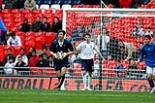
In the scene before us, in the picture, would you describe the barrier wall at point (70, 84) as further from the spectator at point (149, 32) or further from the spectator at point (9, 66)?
the spectator at point (149, 32)

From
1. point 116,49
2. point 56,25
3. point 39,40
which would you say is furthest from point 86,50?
point 56,25

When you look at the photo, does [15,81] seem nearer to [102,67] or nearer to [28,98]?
[102,67]

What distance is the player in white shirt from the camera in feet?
74.0

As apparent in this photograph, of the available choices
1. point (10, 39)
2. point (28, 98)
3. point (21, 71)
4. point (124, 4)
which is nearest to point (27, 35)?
point (10, 39)

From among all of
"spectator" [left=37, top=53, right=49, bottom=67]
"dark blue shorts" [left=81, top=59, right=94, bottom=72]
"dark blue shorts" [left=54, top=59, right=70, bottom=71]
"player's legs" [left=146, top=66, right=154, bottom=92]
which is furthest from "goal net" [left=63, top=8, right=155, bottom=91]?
"dark blue shorts" [left=54, top=59, right=70, bottom=71]

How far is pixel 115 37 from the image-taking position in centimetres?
2420

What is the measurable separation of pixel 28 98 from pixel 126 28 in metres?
9.34

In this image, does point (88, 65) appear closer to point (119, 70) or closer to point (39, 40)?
point (119, 70)

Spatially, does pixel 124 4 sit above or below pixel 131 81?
above

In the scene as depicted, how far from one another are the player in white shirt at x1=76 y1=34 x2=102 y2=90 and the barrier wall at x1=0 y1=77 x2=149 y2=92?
1.19ft

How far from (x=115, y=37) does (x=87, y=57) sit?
184 centimetres

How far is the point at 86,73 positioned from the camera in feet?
74.4

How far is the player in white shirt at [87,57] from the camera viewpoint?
22.6m

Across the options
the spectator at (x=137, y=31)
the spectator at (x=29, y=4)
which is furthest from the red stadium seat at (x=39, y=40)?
the spectator at (x=137, y=31)
